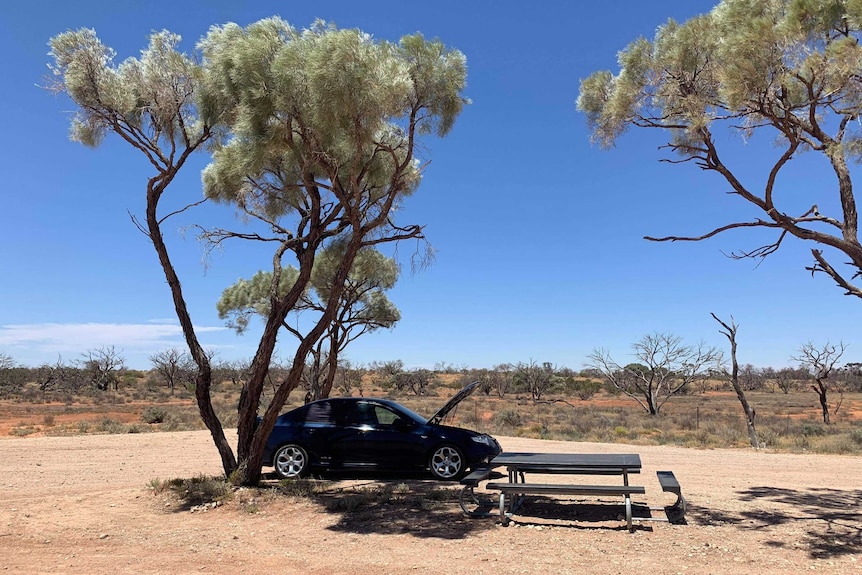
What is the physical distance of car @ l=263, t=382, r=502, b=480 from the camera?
1066cm

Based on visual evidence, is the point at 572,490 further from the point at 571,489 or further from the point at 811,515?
the point at 811,515

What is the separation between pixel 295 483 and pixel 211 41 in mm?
7081

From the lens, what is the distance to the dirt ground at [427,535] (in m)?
5.95

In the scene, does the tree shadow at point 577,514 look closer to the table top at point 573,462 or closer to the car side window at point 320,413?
the table top at point 573,462

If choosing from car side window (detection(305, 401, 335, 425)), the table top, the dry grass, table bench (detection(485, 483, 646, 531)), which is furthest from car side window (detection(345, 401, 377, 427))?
the dry grass

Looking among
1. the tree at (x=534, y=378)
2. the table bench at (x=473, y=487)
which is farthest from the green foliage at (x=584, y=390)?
the table bench at (x=473, y=487)

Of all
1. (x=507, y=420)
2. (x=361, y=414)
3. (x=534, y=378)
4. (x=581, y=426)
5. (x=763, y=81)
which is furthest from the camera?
(x=534, y=378)

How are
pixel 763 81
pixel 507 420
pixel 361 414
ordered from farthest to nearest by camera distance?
pixel 507 420, pixel 361 414, pixel 763 81

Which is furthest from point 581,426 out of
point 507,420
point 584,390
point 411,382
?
point 584,390

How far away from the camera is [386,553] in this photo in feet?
21.0

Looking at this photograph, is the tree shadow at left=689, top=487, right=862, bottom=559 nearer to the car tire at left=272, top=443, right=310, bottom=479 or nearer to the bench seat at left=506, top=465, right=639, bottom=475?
the bench seat at left=506, top=465, right=639, bottom=475

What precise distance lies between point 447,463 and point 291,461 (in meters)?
2.76

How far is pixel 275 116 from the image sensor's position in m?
9.16

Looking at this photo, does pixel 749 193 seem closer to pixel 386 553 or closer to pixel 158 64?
pixel 386 553
